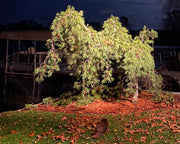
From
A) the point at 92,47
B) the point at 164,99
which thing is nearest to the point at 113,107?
the point at 164,99

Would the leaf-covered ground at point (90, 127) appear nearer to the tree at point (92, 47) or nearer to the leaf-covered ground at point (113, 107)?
the leaf-covered ground at point (113, 107)

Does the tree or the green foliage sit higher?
the tree

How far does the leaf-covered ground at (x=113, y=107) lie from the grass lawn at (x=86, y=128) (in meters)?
0.86

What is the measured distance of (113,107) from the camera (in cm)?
961

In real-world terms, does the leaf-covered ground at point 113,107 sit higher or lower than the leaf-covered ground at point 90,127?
higher

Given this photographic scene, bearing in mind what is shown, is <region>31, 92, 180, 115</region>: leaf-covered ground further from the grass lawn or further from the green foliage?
the grass lawn

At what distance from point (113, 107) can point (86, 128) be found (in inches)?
118

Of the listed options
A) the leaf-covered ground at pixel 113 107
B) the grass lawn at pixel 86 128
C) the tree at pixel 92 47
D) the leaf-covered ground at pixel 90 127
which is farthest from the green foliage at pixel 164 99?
the grass lawn at pixel 86 128

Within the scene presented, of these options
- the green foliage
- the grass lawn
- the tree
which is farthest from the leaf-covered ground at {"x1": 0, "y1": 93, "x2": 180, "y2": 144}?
the tree

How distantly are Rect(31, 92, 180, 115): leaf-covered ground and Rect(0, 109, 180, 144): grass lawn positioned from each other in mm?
858

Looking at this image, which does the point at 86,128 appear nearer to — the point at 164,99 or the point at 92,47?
the point at 92,47

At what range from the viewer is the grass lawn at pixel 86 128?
19.9ft

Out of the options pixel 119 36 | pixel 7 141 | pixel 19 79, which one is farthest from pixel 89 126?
pixel 19 79

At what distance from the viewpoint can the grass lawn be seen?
19.9ft
